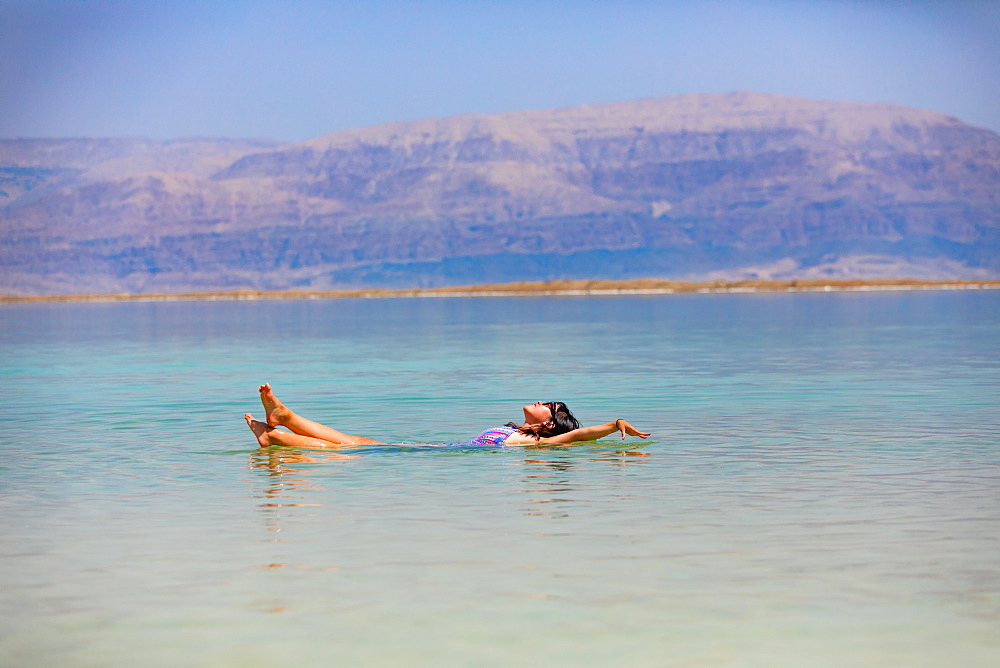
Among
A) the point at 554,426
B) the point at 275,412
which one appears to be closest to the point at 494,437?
the point at 554,426

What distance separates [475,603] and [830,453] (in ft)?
32.3

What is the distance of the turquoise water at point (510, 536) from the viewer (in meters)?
9.69

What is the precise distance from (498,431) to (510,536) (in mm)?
6918

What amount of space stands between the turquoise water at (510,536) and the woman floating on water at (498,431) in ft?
0.92

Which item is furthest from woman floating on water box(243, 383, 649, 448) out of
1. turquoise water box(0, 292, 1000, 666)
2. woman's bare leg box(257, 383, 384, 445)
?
turquoise water box(0, 292, 1000, 666)

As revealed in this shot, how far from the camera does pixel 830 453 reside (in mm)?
19234

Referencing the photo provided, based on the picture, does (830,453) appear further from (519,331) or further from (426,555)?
(519,331)

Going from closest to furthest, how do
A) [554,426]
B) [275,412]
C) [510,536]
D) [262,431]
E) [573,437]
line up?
[510,536] → [275,412] → [262,431] → [573,437] → [554,426]

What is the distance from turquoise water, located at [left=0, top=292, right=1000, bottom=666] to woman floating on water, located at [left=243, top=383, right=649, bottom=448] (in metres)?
0.28

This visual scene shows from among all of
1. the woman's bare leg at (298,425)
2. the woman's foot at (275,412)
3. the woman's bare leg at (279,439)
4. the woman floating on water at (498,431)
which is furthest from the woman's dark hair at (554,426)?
the woman's foot at (275,412)

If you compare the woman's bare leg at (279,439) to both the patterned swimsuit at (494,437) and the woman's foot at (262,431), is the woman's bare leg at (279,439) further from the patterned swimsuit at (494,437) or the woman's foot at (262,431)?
the patterned swimsuit at (494,437)

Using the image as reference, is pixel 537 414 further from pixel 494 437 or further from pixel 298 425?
pixel 298 425

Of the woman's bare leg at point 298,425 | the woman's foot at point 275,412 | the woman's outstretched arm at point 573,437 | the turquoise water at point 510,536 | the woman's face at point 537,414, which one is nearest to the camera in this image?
the turquoise water at point 510,536

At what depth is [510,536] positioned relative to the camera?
518 inches
